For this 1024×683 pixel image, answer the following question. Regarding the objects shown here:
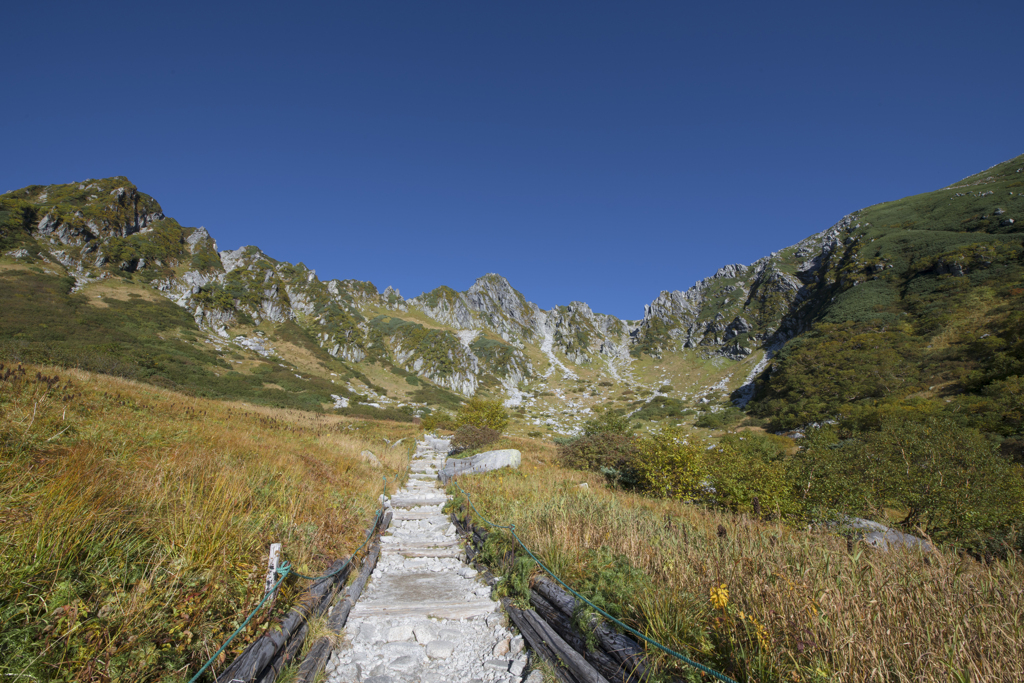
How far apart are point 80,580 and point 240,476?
311cm

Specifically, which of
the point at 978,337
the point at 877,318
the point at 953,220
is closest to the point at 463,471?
the point at 978,337

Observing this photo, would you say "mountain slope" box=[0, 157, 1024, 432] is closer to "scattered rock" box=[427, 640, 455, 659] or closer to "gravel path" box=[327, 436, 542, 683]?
"gravel path" box=[327, 436, 542, 683]

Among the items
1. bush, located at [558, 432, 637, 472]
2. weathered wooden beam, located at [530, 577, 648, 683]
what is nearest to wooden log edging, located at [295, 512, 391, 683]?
weathered wooden beam, located at [530, 577, 648, 683]

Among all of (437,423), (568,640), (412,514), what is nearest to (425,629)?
(568,640)

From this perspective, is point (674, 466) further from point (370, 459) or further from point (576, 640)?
point (370, 459)

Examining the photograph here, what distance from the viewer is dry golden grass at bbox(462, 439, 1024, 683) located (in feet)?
7.59

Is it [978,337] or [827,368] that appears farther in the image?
[827,368]

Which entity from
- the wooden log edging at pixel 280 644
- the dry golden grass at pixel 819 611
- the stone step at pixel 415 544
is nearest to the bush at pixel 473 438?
the stone step at pixel 415 544

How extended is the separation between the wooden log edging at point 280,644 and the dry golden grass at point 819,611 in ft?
9.80

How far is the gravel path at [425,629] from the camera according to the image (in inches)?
156

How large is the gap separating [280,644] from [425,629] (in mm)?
1688

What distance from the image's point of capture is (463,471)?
15.2 m

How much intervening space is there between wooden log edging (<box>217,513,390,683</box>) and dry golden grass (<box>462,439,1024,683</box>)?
2988mm

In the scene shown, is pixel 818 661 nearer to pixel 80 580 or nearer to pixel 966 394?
pixel 80 580
